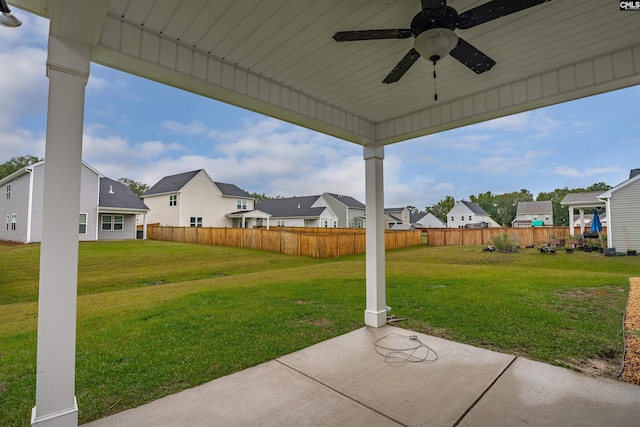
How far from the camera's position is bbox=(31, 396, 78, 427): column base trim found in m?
1.74

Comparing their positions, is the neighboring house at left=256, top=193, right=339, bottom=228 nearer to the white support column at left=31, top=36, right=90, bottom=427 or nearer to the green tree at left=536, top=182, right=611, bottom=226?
the green tree at left=536, top=182, right=611, bottom=226

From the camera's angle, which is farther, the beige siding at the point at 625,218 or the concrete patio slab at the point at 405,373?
the beige siding at the point at 625,218

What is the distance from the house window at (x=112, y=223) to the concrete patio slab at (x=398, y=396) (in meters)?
19.5

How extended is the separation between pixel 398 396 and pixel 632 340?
10.7 ft

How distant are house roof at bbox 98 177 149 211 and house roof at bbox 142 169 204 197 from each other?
3.40 m

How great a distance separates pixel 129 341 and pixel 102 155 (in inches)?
1061

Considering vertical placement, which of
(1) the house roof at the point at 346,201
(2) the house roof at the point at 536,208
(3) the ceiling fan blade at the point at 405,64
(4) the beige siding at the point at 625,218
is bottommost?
(4) the beige siding at the point at 625,218

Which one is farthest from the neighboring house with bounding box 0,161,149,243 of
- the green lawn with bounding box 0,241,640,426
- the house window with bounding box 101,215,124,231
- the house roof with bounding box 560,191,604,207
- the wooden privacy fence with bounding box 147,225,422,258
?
the house roof with bounding box 560,191,604,207

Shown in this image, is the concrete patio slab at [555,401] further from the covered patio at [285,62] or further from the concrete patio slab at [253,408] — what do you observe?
the covered patio at [285,62]

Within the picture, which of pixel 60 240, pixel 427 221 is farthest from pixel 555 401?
pixel 427 221

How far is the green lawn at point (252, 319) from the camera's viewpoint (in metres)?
2.80

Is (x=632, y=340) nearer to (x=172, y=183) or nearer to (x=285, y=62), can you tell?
(x=285, y=62)

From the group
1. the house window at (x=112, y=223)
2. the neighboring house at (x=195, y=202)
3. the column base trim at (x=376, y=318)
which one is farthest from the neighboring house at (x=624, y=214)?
the house window at (x=112, y=223)

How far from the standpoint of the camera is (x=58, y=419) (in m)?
1.78
